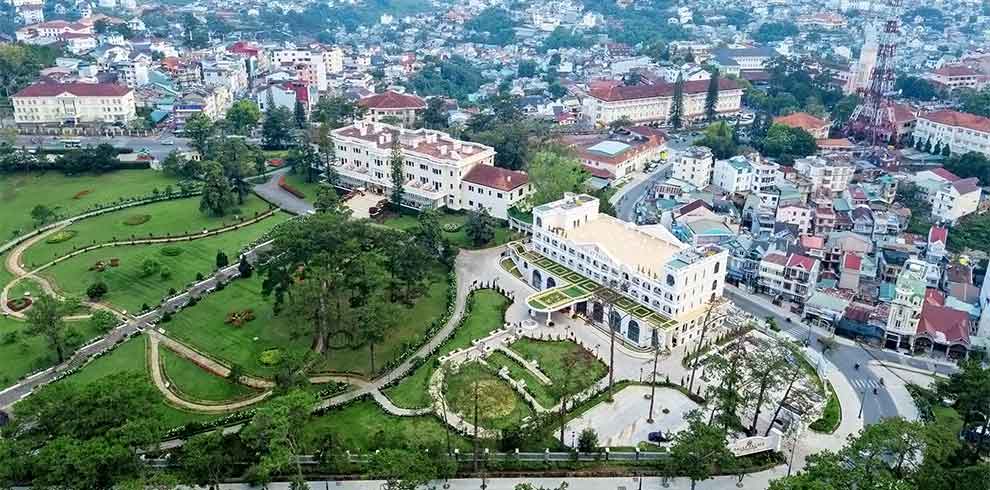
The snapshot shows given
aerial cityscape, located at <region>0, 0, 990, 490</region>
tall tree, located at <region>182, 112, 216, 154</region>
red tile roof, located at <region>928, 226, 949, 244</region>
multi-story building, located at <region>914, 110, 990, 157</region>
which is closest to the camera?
aerial cityscape, located at <region>0, 0, 990, 490</region>

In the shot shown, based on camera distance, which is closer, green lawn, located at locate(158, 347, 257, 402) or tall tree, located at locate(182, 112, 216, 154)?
green lawn, located at locate(158, 347, 257, 402)

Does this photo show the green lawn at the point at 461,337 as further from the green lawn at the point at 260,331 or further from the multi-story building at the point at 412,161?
the multi-story building at the point at 412,161

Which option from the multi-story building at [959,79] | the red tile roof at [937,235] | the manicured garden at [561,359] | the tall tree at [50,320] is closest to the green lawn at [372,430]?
the manicured garden at [561,359]

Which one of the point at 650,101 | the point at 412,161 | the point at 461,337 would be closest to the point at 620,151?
the point at 412,161

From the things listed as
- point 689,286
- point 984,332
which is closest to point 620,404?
point 689,286

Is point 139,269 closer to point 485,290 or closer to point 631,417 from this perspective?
point 485,290

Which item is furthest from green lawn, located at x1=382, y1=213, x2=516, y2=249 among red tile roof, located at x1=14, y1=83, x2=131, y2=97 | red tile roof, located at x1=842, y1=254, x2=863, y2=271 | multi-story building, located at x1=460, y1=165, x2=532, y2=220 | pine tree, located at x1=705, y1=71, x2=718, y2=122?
pine tree, located at x1=705, y1=71, x2=718, y2=122

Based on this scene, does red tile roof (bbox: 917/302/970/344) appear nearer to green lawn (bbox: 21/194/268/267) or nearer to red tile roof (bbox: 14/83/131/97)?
green lawn (bbox: 21/194/268/267)

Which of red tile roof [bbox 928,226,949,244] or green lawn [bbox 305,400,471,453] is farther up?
red tile roof [bbox 928,226,949,244]
